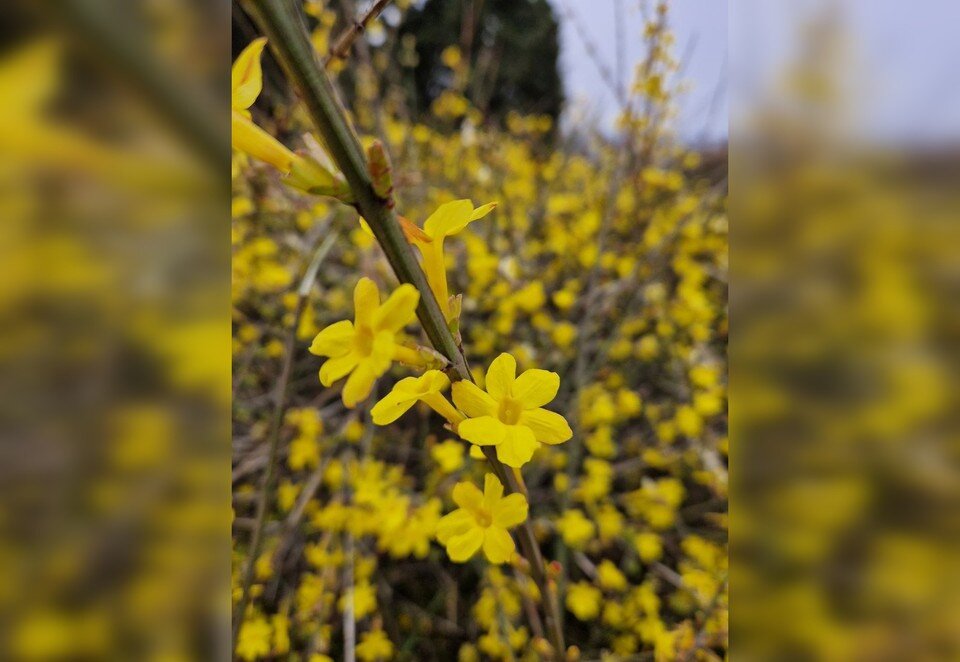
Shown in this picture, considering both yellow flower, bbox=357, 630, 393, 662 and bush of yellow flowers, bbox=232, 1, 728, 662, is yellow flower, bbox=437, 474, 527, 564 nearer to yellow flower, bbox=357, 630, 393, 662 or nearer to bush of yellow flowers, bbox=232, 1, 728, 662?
bush of yellow flowers, bbox=232, 1, 728, 662

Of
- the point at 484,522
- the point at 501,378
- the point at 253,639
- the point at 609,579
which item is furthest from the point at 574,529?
the point at 501,378

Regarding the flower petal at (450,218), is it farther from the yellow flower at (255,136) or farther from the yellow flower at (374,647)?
the yellow flower at (374,647)

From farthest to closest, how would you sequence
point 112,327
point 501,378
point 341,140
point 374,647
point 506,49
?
point 506,49 → point 374,647 → point 501,378 → point 341,140 → point 112,327

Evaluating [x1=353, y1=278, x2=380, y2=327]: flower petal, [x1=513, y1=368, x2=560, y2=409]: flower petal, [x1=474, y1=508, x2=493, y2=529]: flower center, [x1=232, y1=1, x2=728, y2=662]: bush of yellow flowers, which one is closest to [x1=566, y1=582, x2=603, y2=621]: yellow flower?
[x1=232, y1=1, x2=728, y2=662]: bush of yellow flowers

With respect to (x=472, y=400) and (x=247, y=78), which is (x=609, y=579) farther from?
(x=247, y=78)

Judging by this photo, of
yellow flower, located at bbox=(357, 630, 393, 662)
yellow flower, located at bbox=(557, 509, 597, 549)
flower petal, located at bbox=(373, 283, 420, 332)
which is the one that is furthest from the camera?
yellow flower, located at bbox=(557, 509, 597, 549)

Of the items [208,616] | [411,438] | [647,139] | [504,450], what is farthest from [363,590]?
[647,139]

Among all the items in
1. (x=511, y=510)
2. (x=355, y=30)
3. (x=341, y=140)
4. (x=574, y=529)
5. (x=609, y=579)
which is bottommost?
(x=609, y=579)
